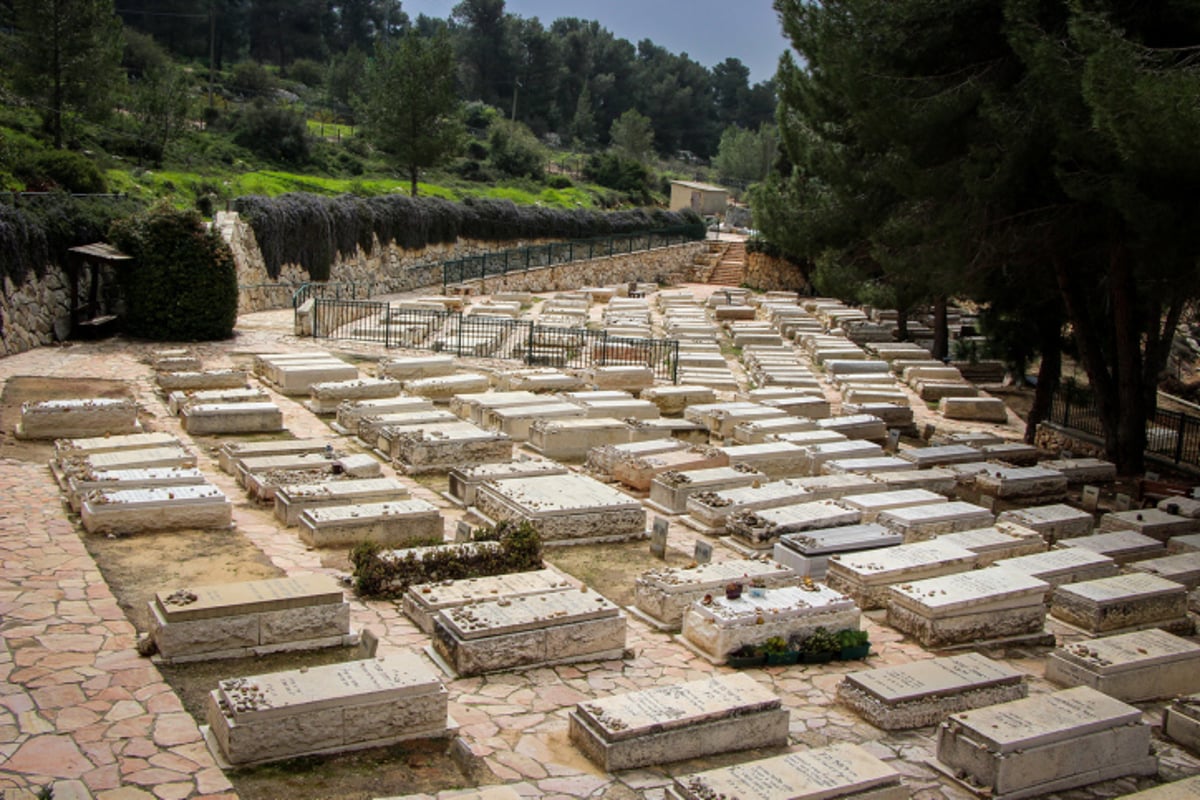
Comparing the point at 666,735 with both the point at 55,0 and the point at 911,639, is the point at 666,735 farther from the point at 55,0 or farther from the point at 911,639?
the point at 55,0

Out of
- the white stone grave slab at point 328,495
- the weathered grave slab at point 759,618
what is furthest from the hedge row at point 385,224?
the weathered grave slab at point 759,618

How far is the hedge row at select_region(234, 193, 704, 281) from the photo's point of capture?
2919cm

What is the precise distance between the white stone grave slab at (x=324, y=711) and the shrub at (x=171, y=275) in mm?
16551

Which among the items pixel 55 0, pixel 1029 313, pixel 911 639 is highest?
pixel 55 0

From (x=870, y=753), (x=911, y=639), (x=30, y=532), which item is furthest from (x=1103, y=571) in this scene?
(x=30, y=532)

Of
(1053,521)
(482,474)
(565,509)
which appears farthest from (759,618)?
(1053,521)

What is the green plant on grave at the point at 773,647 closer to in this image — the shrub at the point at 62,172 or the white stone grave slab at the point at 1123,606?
the white stone grave slab at the point at 1123,606

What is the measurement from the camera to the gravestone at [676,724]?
22.0 ft

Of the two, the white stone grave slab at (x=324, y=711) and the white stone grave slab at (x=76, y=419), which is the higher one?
the white stone grave slab at (x=76, y=419)

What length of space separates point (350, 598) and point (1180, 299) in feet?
41.9

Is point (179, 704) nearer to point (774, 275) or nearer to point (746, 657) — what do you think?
point (746, 657)

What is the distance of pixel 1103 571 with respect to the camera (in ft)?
35.7

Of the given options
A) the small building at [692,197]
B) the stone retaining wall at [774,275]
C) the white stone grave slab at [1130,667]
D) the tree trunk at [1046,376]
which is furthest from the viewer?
the small building at [692,197]

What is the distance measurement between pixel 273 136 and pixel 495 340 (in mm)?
28304
